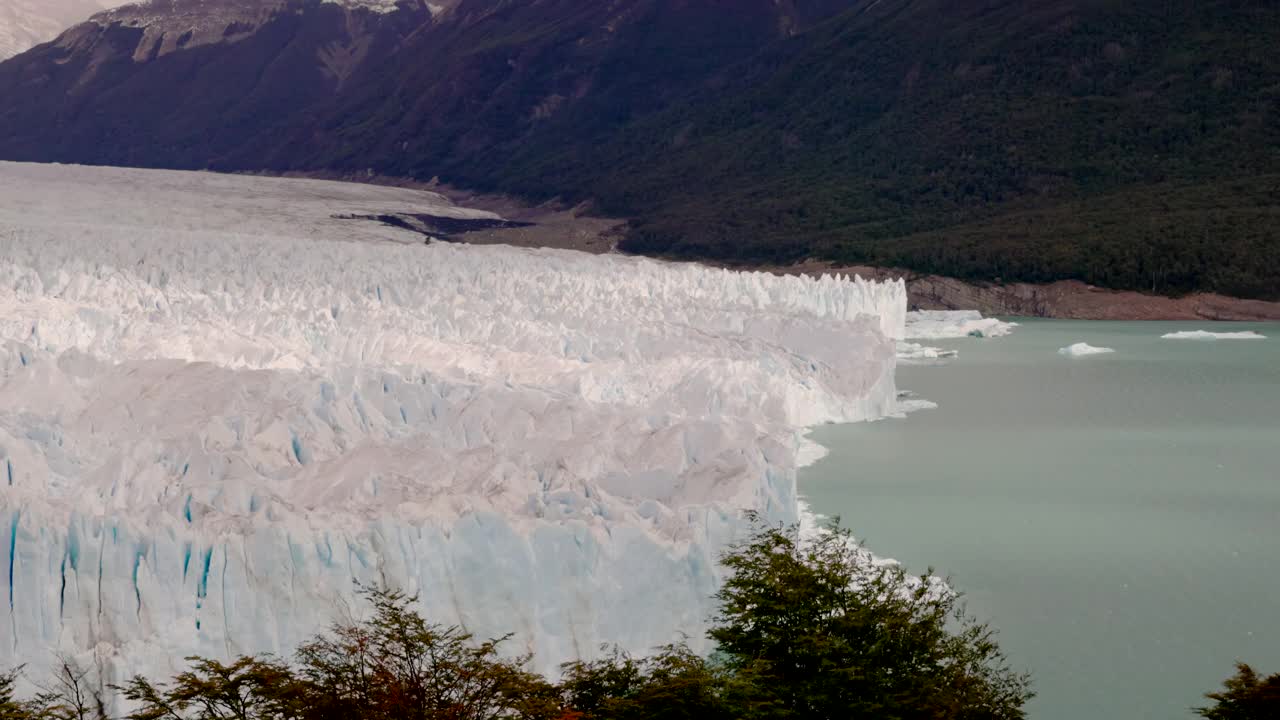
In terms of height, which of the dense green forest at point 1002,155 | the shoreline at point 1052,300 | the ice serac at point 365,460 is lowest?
the ice serac at point 365,460

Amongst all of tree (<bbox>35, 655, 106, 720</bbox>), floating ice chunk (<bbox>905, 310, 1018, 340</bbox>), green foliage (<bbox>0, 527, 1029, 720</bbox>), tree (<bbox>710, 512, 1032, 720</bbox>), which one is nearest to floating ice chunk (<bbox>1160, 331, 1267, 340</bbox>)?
floating ice chunk (<bbox>905, 310, 1018, 340</bbox>)

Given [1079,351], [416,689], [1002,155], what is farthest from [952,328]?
[416,689]

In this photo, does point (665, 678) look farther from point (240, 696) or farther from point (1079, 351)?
point (1079, 351)

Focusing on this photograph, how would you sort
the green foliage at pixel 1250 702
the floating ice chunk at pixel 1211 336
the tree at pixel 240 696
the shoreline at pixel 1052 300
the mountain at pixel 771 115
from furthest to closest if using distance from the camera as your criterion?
1. the mountain at pixel 771 115
2. the shoreline at pixel 1052 300
3. the floating ice chunk at pixel 1211 336
4. the green foliage at pixel 1250 702
5. the tree at pixel 240 696

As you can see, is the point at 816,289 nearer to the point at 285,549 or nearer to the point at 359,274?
the point at 359,274

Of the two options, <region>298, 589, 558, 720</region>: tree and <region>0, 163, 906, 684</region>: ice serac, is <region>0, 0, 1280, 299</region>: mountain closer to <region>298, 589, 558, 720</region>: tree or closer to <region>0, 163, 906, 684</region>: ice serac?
<region>0, 163, 906, 684</region>: ice serac

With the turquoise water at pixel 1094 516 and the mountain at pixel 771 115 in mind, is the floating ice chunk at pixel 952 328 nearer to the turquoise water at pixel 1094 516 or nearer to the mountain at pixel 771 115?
the mountain at pixel 771 115

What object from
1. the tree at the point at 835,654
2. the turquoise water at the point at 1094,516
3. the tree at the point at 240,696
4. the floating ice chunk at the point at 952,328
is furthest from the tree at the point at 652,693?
the floating ice chunk at the point at 952,328
